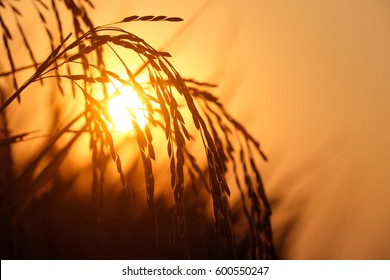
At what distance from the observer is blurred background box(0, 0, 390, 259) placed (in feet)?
3.70

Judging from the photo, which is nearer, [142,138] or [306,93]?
[142,138]

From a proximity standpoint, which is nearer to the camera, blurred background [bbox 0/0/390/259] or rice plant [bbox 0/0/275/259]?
rice plant [bbox 0/0/275/259]

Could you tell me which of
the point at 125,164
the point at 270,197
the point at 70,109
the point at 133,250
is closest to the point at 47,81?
the point at 70,109

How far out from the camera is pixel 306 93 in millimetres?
1156

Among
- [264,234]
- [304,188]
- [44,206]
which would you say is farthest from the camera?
[304,188]

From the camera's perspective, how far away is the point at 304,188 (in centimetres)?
113

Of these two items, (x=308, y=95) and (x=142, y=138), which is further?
(x=308, y=95)

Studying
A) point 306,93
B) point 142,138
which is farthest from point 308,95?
point 142,138

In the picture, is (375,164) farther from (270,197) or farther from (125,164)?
(125,164)

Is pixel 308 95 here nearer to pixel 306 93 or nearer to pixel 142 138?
pixel 306 93

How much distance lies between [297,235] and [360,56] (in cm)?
41

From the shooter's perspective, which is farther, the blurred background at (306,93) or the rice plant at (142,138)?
the blurred background at (306,93)

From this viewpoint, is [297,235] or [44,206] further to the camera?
[297,235]

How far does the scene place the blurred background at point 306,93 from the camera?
3.70 feet
